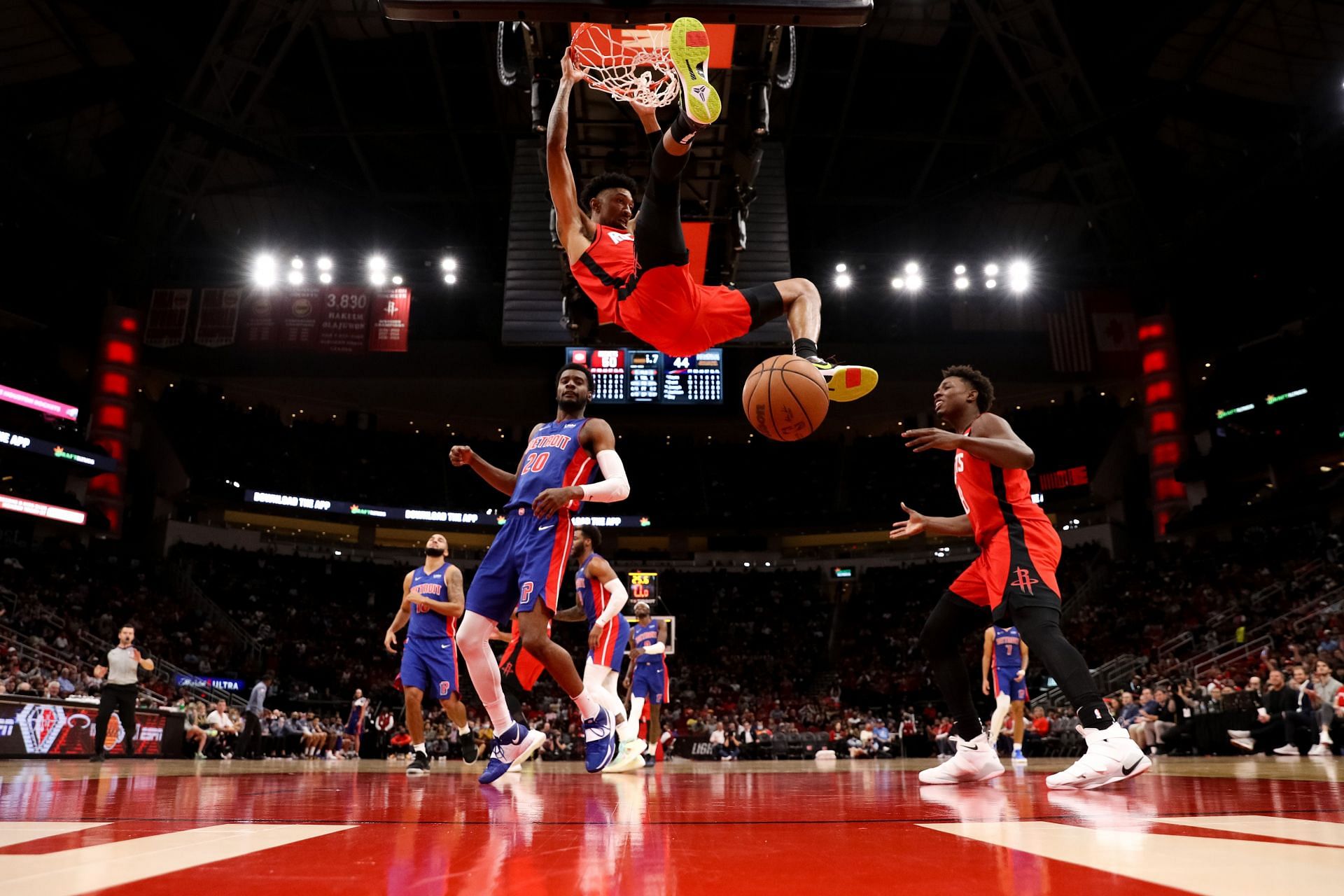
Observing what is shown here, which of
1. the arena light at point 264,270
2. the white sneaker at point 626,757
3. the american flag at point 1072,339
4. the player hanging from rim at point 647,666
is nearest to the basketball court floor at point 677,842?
the white sneaker at point 626,757

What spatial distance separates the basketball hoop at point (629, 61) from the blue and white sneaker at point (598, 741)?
3500 millimetres

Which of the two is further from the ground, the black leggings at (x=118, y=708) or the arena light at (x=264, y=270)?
the arena light at (x=264, y=270)

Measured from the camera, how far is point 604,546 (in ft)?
111

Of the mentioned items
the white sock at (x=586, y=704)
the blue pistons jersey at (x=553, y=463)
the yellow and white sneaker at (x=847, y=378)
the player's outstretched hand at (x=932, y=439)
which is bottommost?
the white sock at (x=586, y=704)

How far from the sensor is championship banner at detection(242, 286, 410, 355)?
20844 millimetres

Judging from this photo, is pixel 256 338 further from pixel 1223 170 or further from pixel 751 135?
pixel 1223 170

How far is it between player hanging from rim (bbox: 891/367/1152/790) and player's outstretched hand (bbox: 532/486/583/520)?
1569 millimetres

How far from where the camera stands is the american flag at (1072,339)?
22.0 metres

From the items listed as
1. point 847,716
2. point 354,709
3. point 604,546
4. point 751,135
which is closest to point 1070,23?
point 751,135

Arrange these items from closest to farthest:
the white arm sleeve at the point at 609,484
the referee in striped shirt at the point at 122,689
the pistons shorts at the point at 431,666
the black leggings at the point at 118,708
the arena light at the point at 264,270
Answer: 1. the white arm sleeve at the point at 609,484
2. the pistons shorts at the point at 431,666
3. the referee in striped shirt at the point at 122,689
4. the black leggings at the point at 118,708
5. the arena light at the point at 264,270

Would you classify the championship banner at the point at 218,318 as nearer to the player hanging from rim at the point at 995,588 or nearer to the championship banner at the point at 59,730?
the championship banner at the point at 59,730

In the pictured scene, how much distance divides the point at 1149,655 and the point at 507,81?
18935 mm

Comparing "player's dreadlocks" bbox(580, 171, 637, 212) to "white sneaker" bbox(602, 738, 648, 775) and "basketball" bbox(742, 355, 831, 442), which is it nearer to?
"basketball" bbox(742, 355, 831, 442)

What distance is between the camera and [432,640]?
6.91m
